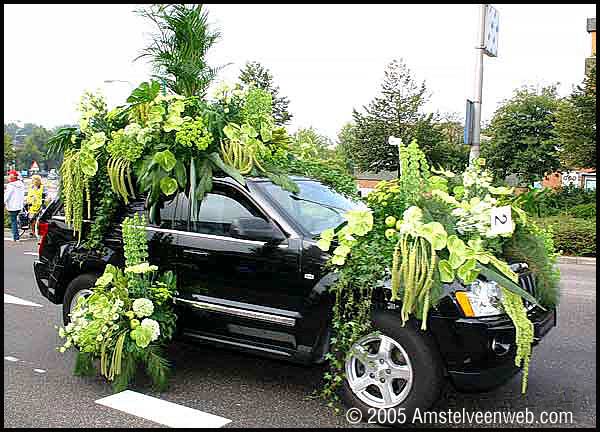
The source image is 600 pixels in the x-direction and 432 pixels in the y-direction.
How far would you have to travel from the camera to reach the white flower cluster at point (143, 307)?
5.23 metres

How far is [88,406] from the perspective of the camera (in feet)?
A: 16.2

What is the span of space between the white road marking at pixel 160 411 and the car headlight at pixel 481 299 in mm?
1779

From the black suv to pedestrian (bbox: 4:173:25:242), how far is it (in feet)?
36.7

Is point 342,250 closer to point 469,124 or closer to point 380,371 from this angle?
point 380,371

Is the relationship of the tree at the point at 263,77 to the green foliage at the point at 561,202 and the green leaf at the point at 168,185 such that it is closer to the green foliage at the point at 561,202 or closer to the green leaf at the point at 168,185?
the green foliage at the point at 561,202

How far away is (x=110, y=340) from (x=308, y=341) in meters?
1.58

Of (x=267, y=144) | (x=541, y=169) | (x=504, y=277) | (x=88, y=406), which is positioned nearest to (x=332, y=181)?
(x=267, y=144)

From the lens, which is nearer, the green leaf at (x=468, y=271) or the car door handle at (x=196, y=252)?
the green leaf at (x=468, y=271)

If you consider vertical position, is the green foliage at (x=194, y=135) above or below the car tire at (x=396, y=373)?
above

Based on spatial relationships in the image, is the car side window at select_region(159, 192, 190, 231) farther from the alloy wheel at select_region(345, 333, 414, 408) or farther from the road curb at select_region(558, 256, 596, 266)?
the road curb at select_region(558, 256, 596, 266)

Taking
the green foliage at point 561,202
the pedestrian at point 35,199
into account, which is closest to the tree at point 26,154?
the pedestrian at point 35,199

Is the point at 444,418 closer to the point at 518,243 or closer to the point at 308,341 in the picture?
the point at 308,341

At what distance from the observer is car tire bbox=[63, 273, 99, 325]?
20.2ft

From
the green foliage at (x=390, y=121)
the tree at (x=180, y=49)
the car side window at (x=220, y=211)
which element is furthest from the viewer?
the green foliage at (x=390, y=121)
